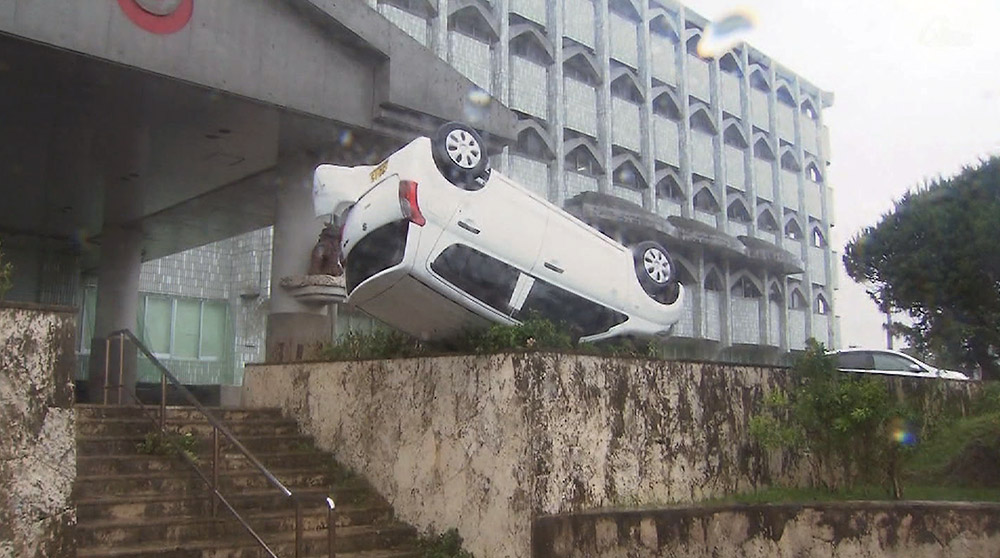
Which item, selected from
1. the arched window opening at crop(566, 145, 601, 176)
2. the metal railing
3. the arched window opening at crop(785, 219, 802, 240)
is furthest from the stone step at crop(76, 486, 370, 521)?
the arched window opening at crop(785, 219, 802, 240)

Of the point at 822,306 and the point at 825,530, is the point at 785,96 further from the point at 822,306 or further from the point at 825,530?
the point at 825,530

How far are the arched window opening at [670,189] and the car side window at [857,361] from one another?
63.6 feet

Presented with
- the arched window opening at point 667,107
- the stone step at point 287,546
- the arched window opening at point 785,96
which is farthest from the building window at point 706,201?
the stone step at point 287,546

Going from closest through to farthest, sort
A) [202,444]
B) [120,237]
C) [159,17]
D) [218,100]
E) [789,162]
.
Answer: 1. [202,444]
2. [159,17]
3. [218,100]
4. [120,237]
5. [789,162]

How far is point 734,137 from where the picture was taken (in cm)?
3956

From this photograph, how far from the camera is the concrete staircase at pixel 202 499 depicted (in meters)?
7.13

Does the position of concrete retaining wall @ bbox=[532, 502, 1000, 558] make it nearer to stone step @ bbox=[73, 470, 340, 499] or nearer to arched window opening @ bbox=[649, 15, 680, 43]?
stone step @ bbox=[73, 470, 340, 499]

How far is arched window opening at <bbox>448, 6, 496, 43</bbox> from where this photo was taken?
26734 millimetres

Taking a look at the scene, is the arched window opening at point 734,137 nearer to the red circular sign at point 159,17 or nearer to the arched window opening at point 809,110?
the arched window opening at point 809,110

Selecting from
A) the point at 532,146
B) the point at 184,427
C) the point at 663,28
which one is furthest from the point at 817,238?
the point at 184,427

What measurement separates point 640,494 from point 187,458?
13.4 ft

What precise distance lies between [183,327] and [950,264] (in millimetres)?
18532

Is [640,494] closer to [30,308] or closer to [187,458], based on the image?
[187,458]

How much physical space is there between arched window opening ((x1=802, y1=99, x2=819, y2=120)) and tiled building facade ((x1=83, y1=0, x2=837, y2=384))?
0.33ft
